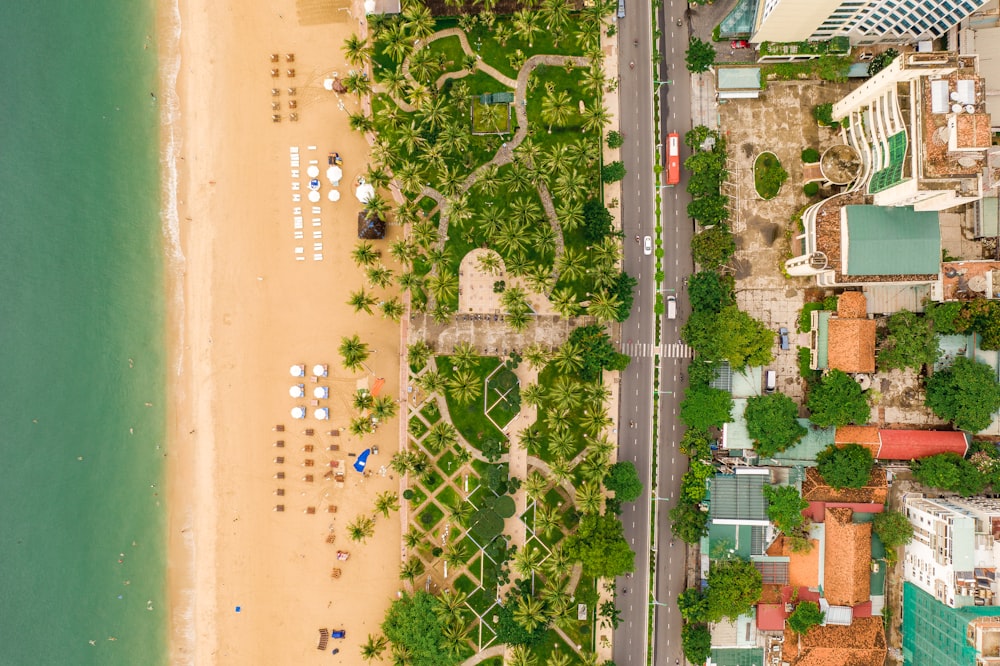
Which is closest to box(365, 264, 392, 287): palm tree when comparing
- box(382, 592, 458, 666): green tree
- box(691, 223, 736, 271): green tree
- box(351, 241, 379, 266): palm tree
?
box(351, 241, 379, 266): palm tree

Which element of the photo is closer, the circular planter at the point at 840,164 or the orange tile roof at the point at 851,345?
the orange tile roof at the point at 851,345

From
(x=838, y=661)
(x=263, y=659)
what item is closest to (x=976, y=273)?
(x=838, y=661)

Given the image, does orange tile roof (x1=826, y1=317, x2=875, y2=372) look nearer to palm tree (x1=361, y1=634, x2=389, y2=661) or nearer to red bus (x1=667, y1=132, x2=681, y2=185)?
red bus (x1=667, y1=132, x2=681, y2=185)

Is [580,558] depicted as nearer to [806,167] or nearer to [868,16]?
[806,167]

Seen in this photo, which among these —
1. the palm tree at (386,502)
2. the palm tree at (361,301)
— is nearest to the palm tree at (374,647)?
the palm tree at (386,502)

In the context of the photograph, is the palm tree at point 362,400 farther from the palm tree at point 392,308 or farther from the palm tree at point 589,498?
the palm tree at point 589,498

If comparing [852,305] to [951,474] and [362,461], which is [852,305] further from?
[362,461]

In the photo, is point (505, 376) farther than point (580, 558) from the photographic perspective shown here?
Yes
